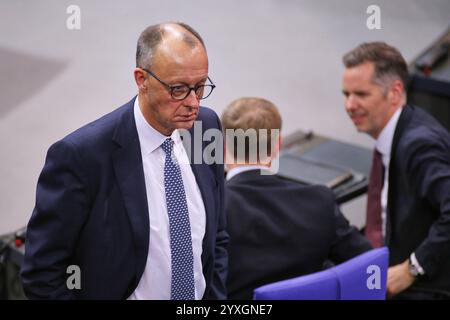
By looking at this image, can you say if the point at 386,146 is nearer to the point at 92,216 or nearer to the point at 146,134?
the point at 146,134

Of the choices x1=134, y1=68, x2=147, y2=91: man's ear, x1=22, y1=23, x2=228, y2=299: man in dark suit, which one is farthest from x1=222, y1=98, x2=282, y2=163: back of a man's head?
x1=134, y1=68, x2=147, y2=91: man's ear

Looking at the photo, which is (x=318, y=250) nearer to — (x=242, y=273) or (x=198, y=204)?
(x=242, y=273)

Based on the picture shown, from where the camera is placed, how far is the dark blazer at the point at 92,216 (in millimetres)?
1731

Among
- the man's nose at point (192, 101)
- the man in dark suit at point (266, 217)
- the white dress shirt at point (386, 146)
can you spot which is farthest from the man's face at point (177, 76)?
the white dress shirt at point (386, 146)

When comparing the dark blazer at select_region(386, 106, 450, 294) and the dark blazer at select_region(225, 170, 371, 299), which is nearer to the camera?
the dark blazer at select_region(225, 170, 371, 299)

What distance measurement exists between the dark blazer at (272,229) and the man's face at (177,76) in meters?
0.86

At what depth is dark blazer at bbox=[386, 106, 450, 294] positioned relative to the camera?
8.80 ft

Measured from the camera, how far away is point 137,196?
1.79 metres

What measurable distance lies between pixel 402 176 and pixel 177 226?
1.17 m

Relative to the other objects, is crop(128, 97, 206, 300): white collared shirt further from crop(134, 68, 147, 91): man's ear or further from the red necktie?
the red necktie

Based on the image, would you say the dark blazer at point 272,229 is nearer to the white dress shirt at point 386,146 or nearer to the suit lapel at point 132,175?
the white dress shirt at point 386,146

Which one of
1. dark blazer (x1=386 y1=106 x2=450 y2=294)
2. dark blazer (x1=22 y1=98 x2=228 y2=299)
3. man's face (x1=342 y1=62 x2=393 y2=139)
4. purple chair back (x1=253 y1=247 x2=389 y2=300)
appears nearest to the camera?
dark blazer (x1=22 y1=98 x2=228 y2=299)

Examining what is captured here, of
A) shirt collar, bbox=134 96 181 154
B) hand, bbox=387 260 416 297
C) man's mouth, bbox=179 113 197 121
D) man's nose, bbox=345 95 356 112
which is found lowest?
hand, bbox=387 260 416 297
